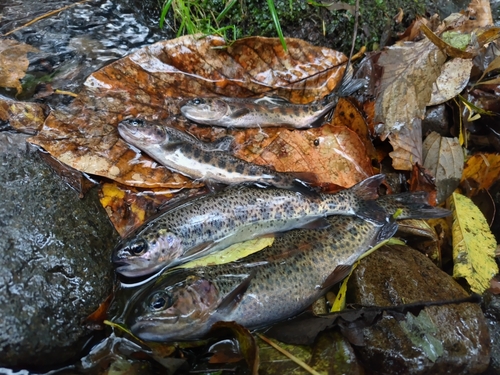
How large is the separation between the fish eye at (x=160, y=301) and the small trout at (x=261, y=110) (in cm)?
161

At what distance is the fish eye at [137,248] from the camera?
9.55 ft

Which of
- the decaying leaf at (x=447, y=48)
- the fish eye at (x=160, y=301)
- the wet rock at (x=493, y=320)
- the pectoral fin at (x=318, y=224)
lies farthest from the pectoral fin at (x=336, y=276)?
A: the decaying leaf at (x=447, y=48)

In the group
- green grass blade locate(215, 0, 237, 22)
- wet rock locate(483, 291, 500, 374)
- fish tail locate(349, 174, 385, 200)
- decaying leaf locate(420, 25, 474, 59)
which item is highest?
green grass blade locate(215, 0, 237, 22)

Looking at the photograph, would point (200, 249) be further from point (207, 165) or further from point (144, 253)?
point (207, 165)

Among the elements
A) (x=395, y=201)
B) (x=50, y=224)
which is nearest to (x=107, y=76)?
(x=50, y=224)

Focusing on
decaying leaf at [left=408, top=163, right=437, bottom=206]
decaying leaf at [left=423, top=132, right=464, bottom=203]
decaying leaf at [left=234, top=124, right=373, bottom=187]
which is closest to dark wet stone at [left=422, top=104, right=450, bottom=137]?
decaying leaf at [left=423, top=132, right=464, bottom=203]

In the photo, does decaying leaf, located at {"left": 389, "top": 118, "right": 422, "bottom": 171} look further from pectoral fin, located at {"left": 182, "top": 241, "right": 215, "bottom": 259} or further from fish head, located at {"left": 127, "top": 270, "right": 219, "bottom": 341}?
fish head, located at {"left": 127, "top": 270, "right": 219, "bottom": 341}

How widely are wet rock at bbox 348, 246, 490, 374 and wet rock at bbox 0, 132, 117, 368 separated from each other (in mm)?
1758

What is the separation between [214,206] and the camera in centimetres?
322

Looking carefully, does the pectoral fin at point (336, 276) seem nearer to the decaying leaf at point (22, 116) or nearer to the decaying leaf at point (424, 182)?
the decaying leaf at point (424, 182)

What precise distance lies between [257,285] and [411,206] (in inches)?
57.3

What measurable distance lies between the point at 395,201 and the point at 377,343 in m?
1.19

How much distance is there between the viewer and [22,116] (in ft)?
11.0

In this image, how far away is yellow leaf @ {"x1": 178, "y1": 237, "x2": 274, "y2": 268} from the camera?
3006 millimetres
